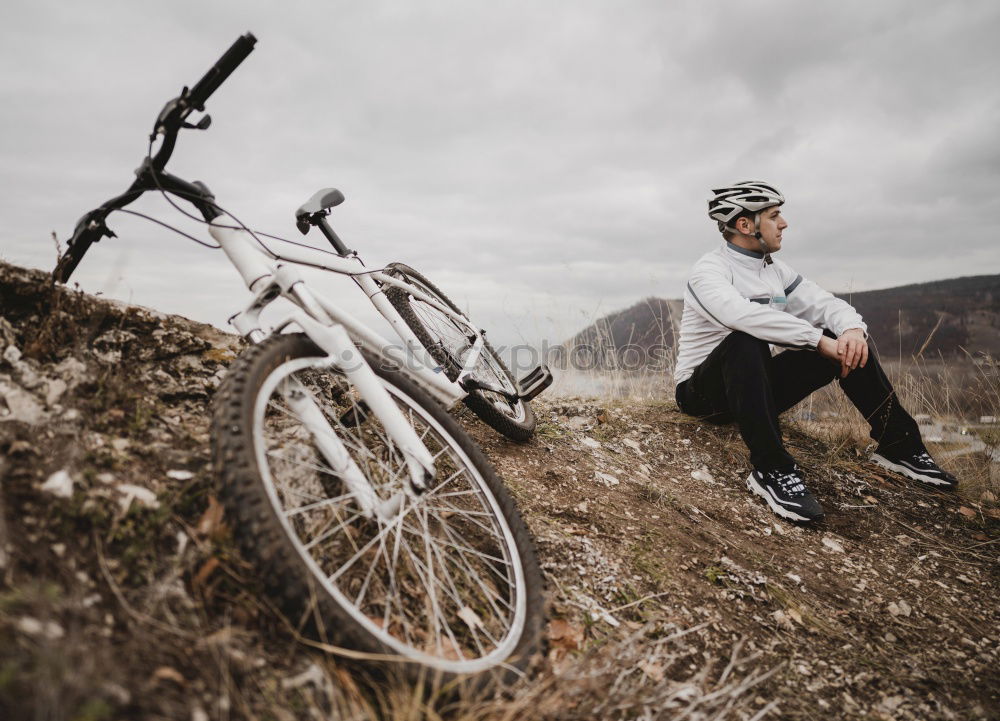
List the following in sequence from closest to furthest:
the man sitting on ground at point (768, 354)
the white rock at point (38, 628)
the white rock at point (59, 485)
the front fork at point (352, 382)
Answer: the white rock at point (38, 628) < the white rock at point (59, 485) < the front fork at point (352, 382) < the man sitting on ground at point (768, 354)

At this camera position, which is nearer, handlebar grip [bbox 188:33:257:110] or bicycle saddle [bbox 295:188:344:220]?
handlebar grip [bbox 188:33:257:110]

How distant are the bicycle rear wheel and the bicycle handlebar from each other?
119 cm

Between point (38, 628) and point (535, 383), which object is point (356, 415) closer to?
point (38, 628)

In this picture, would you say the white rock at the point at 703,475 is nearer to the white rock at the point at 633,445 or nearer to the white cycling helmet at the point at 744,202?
the white rock at the point at 633,445

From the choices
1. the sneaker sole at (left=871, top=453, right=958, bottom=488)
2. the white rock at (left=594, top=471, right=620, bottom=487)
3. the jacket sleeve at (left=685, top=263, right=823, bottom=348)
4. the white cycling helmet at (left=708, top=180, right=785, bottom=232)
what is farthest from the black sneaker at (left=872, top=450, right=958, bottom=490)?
the white rock at (left=594, top=471, right=620, bottom=487)

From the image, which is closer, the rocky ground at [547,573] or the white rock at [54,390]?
the rocky ground at [547,573]

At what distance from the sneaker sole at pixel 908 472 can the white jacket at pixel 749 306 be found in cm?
101

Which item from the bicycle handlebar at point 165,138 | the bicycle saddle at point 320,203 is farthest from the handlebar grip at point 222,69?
the bicycle saddle at point 320,203

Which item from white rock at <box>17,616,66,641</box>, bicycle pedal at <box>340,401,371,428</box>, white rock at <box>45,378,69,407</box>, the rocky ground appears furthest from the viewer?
bicycle pedal at <box>340,401,371,428</box>

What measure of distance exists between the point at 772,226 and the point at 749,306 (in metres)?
0.74

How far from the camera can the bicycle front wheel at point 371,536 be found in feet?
3.71

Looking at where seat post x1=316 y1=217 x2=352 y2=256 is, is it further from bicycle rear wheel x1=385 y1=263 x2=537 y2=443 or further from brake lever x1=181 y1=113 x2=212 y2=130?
brake lever x1=181 y1=113 x2=212 y2=130

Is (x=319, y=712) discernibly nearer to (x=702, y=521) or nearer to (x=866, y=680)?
(x=866, y=680)

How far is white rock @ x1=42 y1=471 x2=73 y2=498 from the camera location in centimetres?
127
